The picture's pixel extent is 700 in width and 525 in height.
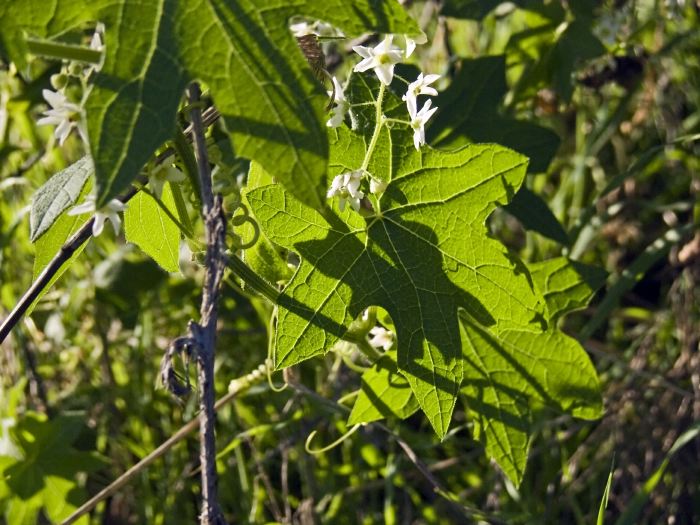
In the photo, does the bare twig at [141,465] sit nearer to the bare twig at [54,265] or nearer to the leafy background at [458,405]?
the leafy background at [458,405]

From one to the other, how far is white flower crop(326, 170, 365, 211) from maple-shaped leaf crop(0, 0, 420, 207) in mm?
389

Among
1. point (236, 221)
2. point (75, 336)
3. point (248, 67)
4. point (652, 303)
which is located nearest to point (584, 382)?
point (236, 221)

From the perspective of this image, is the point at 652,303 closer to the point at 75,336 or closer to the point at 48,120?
the point at 75,336

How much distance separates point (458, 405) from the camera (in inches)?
116

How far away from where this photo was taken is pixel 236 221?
1618 mm

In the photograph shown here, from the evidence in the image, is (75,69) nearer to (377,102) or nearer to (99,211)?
(99,211)

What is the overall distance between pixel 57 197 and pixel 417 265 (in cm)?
59

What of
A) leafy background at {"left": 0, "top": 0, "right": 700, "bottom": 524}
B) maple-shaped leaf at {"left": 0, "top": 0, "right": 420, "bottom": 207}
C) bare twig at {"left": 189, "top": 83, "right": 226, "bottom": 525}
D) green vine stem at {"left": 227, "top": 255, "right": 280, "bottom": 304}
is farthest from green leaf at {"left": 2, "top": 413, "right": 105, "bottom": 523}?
maple-shaped leaf at {"left": 0, "top": 0, "right": 420, "bottom": 207}

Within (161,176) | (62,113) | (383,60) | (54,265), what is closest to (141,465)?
(54,265)

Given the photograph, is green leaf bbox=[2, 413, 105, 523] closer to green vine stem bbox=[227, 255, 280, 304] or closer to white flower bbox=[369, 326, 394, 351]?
white flower bbox=[369, 326, 394, 351]

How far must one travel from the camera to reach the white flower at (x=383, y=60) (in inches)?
59.9

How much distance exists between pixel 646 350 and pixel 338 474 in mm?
1001

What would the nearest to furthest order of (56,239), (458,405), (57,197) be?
(57,197), (56,239), (458,405)

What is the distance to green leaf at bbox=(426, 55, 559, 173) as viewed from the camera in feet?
7.49
